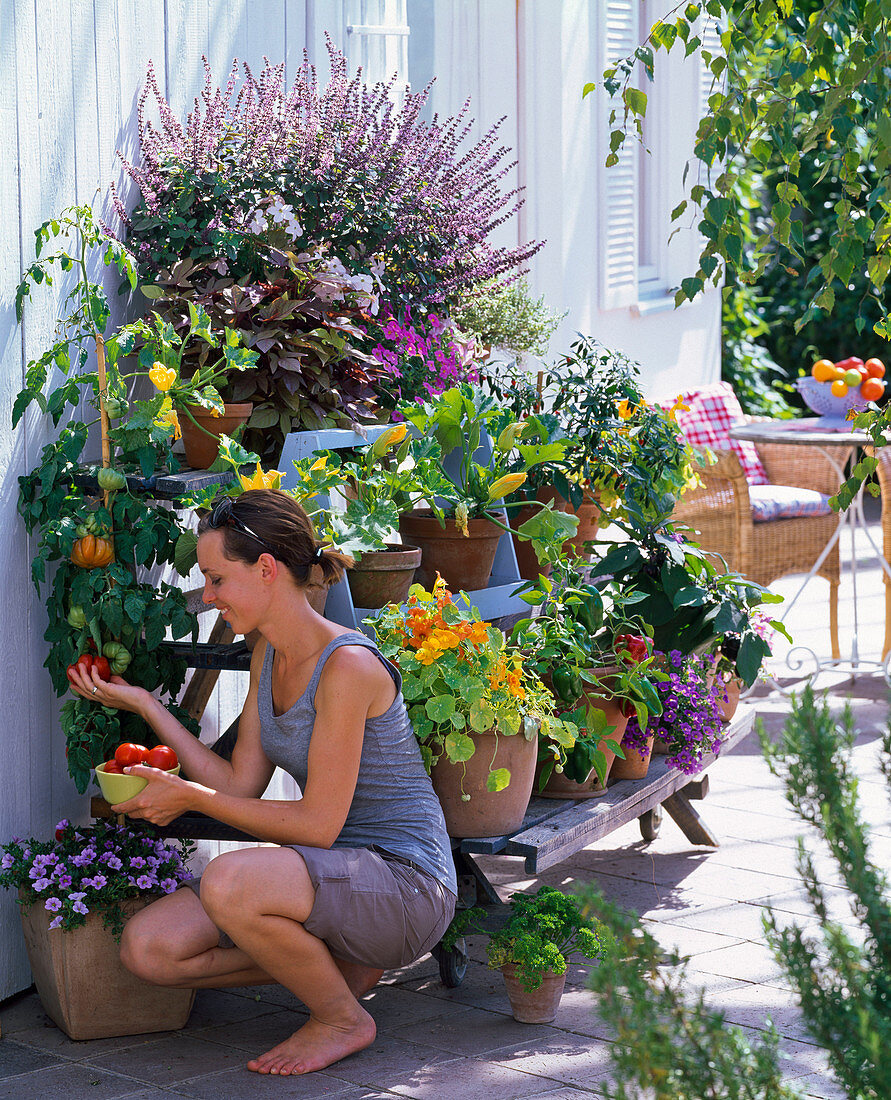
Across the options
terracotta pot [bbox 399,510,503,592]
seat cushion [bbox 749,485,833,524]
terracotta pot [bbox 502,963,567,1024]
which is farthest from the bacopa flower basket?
seat cushion [bbox 749,485,833,524]

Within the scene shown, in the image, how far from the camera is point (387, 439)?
10.5 feet

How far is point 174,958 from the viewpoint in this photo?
2.89 m

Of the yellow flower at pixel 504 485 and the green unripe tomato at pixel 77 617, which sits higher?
the yellow flower at pixel 504 485

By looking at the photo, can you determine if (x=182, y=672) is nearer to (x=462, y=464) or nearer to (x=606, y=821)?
(x=462, y=464)

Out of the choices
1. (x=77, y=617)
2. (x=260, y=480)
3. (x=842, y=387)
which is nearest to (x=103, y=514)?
(x=77, y=617)

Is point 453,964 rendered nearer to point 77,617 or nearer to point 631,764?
point 631,764

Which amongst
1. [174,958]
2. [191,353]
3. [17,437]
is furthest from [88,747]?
[191,353]

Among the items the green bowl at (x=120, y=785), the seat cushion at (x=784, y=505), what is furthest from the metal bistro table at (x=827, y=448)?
the green bowl at (x=120, y=785)

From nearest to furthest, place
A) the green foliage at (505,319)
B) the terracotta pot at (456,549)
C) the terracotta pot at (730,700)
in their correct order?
the terracotta pot at (456,549) → the terracotta pot at (730,700) → the green foliage at (505,319)

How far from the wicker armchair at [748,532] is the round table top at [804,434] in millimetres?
103

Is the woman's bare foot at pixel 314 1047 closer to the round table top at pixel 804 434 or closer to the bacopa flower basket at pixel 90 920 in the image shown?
the bacopa flower basket at pixel 90 920

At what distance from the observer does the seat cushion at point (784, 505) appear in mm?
6090

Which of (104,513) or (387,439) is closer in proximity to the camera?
(104,513)

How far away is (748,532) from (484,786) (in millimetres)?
3139
